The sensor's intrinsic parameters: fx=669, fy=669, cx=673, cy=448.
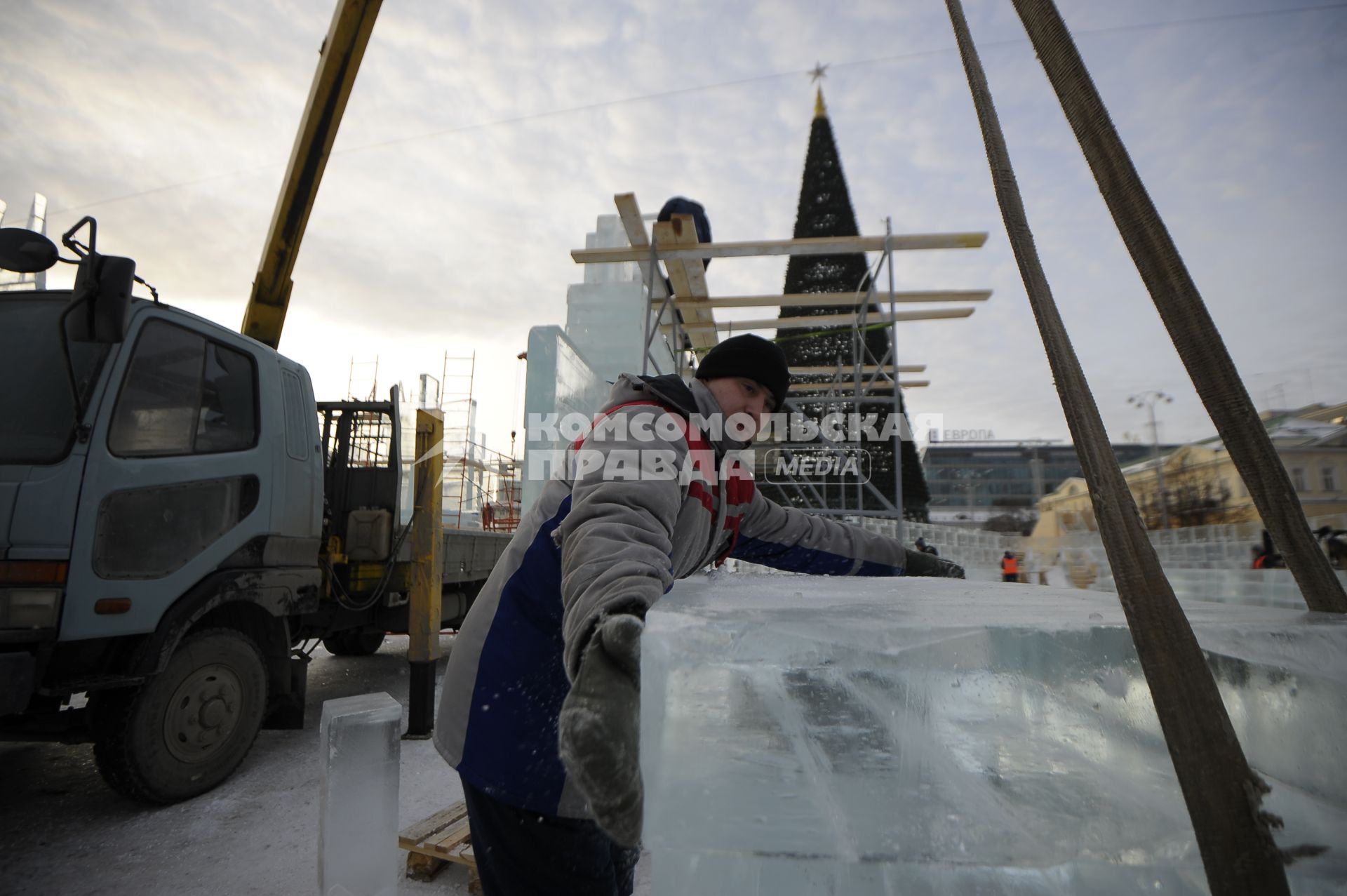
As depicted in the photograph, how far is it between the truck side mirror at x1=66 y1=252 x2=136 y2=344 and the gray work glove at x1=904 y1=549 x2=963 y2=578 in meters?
3.24

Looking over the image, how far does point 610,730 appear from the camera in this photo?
0.79m

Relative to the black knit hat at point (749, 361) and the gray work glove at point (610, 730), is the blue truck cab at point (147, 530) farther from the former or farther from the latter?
the gray work glove at point (610, 730)

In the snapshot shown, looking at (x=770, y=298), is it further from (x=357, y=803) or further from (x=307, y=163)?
(x=357, y=803)

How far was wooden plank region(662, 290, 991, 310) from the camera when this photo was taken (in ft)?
19.8

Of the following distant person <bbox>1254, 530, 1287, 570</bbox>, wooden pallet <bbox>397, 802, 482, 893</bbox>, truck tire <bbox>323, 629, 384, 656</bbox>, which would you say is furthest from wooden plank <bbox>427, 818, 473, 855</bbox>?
distant person <bbox>1254, 530, 1287, 570</bbox>

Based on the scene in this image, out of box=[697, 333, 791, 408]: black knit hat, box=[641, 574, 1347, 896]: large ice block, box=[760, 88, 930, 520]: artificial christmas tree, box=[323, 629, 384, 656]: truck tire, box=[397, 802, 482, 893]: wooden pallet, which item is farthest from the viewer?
box=[760, 88, 930, 520]: artificial christmas tree

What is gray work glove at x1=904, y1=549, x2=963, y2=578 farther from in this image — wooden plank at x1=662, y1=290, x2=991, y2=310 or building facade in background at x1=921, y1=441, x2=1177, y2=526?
building facade in background at x1=921, y1=441, x2=1177, y2=526

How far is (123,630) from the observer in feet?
9.98

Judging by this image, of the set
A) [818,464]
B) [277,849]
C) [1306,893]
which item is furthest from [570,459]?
[818,464]

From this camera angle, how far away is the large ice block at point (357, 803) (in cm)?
191

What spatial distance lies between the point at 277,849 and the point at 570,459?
2.63 meters

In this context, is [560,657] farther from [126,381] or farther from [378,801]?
[126,381]

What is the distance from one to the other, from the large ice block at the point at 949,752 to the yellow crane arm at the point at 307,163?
206 inches

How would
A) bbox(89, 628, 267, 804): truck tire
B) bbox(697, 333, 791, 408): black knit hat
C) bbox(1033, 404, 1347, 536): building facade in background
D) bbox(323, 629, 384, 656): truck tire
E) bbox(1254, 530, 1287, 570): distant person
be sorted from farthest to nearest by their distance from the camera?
bbox(323, 629, 384, 656): truck tire
bbox(1254, 530, 1287, 570): distant person
bbox(1033, 404, 1347, 536): building facade in background
bbox(89, 628, 267, 804): truck tire
bbox(697, 333, 791, 408): black knit hat
